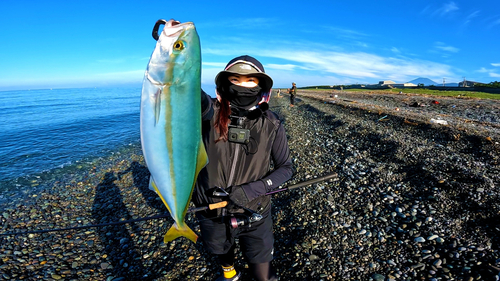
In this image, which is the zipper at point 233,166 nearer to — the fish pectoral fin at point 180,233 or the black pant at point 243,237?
the black pant at point 243,237

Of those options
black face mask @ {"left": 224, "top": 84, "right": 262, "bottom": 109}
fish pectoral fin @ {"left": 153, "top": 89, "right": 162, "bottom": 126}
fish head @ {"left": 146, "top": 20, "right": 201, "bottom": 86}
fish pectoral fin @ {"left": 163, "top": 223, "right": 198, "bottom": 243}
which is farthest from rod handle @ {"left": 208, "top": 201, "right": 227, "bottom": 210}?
fish head @ {"left": 146, "top": 20, "right": 201, "bottom": 86}

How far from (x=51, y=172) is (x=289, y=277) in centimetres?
1236

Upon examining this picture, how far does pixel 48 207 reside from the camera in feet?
25.8

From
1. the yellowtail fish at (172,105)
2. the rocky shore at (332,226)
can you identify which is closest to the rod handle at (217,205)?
the yellowtail fish at (172,105)

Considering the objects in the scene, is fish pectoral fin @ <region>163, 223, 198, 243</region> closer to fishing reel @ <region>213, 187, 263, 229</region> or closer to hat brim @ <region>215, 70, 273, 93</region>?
fishing reel @ <region>213, 187, 263, 229</region>

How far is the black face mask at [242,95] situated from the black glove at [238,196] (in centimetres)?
102

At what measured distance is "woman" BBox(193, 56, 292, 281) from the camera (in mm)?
2857

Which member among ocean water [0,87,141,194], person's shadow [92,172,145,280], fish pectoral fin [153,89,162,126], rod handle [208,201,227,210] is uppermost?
fish pectoral fin [153,89,162,126]

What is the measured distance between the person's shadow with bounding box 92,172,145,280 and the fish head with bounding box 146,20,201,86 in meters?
4.51

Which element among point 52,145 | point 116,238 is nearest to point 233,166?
point 116,238

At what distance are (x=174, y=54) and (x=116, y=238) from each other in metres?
5.78

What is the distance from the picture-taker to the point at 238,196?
2.85 metres

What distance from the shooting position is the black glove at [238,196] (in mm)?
2840

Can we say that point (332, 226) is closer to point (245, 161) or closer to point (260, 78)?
point (245, 161)
